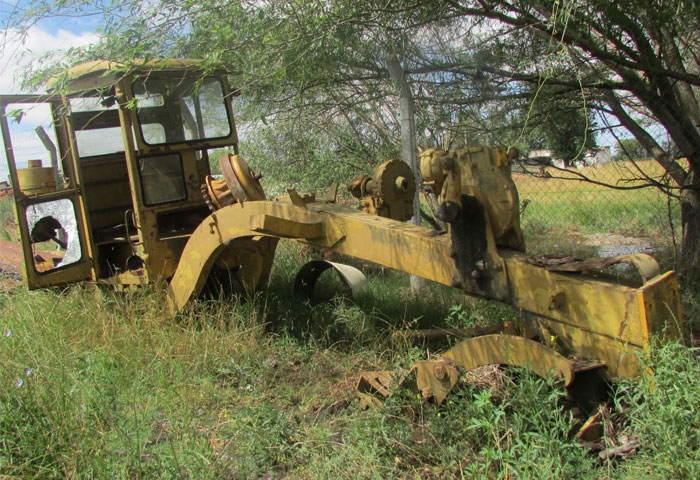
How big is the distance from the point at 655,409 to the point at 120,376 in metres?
2.93

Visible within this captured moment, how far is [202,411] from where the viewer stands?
3389 mm

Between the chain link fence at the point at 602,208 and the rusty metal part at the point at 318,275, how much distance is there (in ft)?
5.60

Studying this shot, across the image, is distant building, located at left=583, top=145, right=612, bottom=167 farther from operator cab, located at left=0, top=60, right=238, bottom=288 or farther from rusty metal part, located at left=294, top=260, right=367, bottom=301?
operator cab, located at left=0, top=60, right=238, bottom=288

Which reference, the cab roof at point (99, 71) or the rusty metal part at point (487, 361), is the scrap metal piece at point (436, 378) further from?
the cab roof at point (99, 71)

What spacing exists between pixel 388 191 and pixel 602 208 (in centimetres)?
789

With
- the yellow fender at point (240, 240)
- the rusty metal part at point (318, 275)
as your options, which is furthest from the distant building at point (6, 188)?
the rusty metal part at point (318, 275)

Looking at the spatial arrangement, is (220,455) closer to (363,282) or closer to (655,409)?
(655,409)

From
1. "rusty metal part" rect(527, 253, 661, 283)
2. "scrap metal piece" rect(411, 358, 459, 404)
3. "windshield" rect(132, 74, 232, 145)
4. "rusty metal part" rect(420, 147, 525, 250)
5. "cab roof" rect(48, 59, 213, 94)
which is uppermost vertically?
"cab roof" rect(48, 59, 213, 94)

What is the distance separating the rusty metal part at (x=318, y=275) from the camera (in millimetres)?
4867

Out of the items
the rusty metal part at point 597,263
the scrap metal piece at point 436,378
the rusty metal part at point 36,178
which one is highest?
the rusty metal part at point 36,178

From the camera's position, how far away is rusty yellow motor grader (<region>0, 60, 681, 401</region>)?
7.87ft

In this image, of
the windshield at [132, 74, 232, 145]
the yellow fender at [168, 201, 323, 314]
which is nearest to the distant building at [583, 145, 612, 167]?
the yellow fender at [168, 201, 323, 314]

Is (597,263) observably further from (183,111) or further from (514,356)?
(183,111)

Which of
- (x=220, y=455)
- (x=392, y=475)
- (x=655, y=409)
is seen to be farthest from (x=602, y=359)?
(x=220, y=455)
